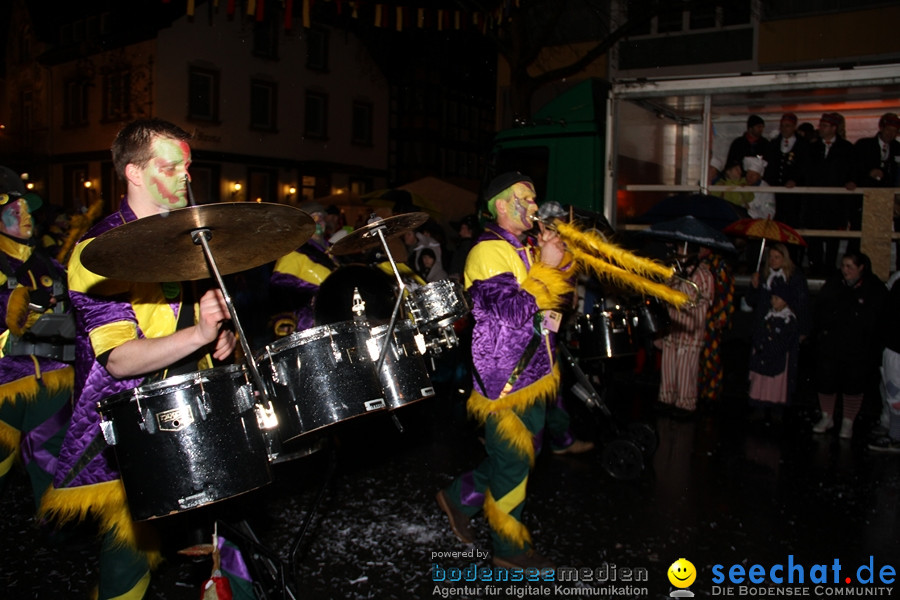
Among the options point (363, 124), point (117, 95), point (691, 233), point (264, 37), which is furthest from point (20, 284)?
point (363, 124)

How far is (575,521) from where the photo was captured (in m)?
4.88

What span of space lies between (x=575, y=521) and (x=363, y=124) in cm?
2894

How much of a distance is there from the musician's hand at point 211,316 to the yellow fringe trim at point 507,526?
2187 mm

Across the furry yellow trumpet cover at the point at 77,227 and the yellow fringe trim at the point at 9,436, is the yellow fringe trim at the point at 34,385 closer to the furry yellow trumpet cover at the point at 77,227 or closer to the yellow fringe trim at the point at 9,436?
the yellow fringe trim at the point at 9,436

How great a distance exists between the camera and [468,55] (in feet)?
135

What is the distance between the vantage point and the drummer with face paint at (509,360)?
3.96m

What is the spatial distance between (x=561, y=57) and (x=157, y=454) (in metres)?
19.0

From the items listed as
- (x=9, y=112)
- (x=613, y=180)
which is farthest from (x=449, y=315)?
(x=9, y=112)

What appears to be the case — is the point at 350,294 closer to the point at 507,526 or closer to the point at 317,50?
the point at 507,526

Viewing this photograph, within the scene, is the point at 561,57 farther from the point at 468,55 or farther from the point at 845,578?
the point at 468,55

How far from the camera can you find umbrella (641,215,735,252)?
7223 millimetres

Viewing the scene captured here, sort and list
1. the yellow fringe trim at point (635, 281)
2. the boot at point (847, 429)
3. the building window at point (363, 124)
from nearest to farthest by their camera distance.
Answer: the yellow fringe trim at point (635, 281) < the boot at point (847, 429) < the building window at point (363, 124)

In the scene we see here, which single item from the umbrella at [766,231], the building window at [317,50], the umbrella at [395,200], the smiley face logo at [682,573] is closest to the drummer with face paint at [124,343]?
the smiley face logo at [682,573]

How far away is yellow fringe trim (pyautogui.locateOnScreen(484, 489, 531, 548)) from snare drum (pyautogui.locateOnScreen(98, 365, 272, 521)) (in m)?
1.99
